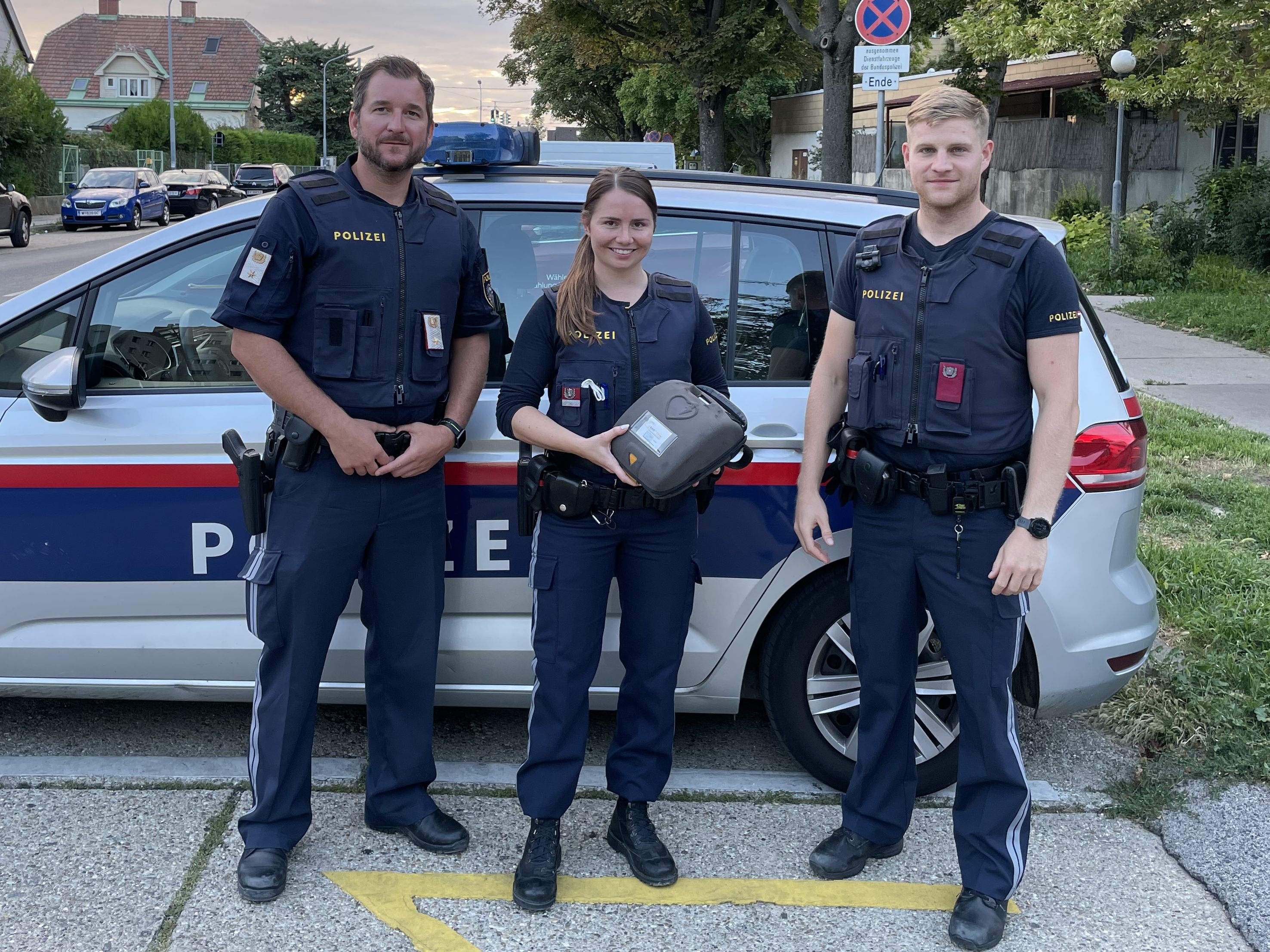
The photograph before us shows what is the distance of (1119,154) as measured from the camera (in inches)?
696

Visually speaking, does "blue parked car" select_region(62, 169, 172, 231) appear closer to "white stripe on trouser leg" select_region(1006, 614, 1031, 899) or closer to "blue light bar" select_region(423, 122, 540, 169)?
"blue light bar" select_region(423, 122, 540, 169)

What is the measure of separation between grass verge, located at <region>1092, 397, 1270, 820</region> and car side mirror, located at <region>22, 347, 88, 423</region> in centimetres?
312

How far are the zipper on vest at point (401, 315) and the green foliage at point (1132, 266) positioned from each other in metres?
14.6

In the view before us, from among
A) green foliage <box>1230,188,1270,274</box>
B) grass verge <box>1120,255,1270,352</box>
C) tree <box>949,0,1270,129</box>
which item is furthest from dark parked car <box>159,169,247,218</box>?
grass verge <box>1120,255,1270,352</box>

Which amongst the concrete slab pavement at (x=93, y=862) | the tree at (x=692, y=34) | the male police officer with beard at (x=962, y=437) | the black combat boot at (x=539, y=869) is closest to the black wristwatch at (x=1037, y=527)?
the male police officer with beard at (x=962, y=437)

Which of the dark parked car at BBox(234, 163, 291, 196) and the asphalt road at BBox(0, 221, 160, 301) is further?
the dark parked car at BBox(234, 163, 291, 196)

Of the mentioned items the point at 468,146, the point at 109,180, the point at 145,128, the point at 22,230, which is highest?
the point at 145,128

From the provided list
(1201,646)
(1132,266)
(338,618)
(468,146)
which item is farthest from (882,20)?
(1132,266)

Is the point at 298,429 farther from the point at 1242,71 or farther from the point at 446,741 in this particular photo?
the point at 1242,71

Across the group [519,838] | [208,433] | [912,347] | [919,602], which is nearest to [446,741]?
[519,838]

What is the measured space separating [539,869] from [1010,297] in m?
1.76

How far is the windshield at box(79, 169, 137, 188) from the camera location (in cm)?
3253

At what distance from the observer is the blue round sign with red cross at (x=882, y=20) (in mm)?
9430

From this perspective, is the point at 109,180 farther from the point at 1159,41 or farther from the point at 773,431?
the point at 773,431
